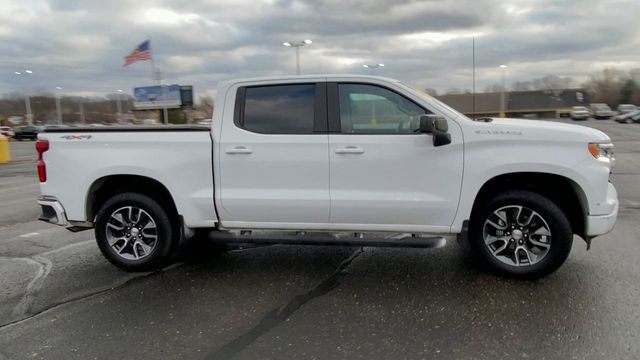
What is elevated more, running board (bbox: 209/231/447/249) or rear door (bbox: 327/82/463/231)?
rear door (bbox: 327/82/463/231)

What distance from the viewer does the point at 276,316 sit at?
13.1 feet

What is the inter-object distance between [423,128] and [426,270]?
154cm

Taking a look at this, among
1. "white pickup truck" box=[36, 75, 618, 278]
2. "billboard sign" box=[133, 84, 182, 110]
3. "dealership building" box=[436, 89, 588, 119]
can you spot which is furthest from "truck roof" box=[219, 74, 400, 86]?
"dealership building" box=[436, 89, 588, 119]

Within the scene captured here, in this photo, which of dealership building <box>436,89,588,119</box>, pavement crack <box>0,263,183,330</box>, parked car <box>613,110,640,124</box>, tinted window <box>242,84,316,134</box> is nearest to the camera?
pavement crack <box>0,263,183,330</box>

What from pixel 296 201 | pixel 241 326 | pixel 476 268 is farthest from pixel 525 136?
pixel 241 326

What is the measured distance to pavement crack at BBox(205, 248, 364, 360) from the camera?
11.2 ft

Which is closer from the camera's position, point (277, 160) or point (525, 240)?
point (525, 240)

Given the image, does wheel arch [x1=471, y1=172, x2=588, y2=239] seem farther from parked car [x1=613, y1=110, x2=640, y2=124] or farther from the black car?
parked car [x1=613, y1=110, x2=640, y2=124]

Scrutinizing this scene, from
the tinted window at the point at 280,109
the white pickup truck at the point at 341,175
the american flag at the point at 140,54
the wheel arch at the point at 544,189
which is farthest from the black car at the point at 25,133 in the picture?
the wheel arch at the point at 544,189

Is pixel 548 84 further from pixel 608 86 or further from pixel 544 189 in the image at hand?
pixel 544 189

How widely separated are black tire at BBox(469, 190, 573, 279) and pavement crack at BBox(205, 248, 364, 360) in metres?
1.35

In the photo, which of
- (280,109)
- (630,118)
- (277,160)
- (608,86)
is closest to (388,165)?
(277,160)

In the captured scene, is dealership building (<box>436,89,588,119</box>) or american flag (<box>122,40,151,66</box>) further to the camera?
dealership building (<box>436,89,588,119</box>)

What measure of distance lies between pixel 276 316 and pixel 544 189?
8.91ft
